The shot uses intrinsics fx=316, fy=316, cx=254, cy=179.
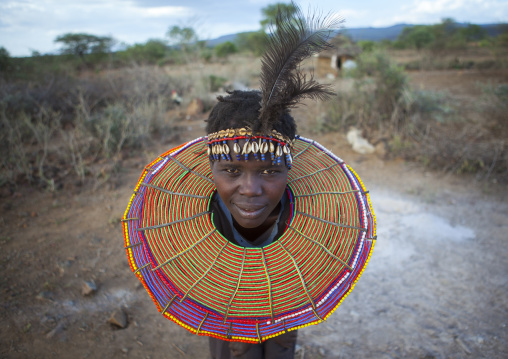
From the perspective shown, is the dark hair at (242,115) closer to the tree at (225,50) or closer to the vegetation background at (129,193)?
the vegetation background at (129,193)

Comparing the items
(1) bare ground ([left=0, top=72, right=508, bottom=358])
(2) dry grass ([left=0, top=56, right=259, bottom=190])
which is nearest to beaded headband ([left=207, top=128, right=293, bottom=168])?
(1) bare ground ([left=0, top=72, right=508, bottom=358])

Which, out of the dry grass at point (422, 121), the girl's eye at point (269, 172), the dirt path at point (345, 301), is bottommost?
the dirt path at point (345, 301)

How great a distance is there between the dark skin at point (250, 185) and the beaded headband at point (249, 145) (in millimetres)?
23

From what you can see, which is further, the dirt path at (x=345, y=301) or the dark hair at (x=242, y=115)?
the dirt path at (x=345, y=301)

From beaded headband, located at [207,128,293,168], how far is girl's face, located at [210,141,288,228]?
3 centimetres

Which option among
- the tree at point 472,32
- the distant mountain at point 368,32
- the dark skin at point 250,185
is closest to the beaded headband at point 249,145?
the dark skin at point 250,185

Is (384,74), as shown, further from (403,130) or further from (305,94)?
(305,94)

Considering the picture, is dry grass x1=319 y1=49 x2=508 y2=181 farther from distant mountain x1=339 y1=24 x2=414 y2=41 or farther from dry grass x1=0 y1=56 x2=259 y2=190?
dry grass x1=0 y1=56 x2=259 y2=190

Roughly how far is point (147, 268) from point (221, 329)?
1.47ft

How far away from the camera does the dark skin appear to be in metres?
1.42

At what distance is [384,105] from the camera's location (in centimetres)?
710

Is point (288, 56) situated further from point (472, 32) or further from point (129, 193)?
point (472, 32)

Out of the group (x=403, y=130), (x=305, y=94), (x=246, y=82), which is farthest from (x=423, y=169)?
(x=246, y=82)

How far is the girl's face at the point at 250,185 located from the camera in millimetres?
1423
